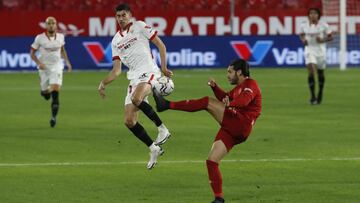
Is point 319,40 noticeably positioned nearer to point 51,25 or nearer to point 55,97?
point 51,25

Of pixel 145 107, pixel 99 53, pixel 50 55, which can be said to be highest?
pixel 145 107

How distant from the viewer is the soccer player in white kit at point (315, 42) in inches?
1062

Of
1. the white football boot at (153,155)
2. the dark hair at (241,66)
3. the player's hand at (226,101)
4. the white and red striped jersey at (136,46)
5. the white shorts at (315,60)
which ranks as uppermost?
the dark hair at (241,66)

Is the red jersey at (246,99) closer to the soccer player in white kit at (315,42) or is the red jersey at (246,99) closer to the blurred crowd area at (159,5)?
the soccer player in white kit at (315,42)

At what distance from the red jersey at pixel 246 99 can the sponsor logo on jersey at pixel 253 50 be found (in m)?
27.6

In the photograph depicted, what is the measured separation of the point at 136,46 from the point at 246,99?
4.80 metres

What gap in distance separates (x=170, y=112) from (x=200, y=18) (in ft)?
55.8

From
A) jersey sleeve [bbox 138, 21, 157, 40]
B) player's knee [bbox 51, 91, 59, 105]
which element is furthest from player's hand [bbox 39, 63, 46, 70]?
jersey sleeve [bbox 138, 21, 157, 40]

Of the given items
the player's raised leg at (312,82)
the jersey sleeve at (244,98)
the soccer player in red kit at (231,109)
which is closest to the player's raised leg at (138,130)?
the soccer player in red kit at (231,109)

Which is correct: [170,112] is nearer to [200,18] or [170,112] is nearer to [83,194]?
[83,194]

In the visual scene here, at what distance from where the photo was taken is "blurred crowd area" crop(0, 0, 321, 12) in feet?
140

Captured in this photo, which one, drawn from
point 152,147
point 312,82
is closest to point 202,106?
point 152,147

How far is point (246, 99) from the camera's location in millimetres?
11406

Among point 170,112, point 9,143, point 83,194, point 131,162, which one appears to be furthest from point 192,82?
point 83,194
